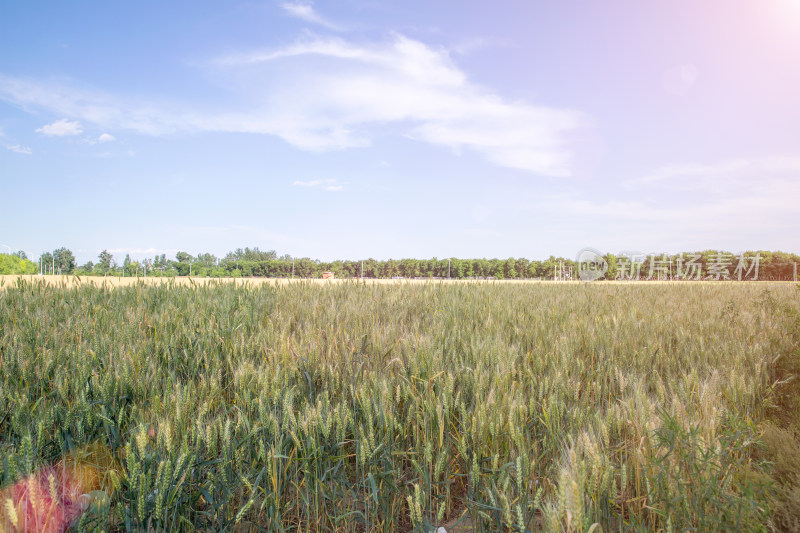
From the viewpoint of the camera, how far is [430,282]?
7.27 meters

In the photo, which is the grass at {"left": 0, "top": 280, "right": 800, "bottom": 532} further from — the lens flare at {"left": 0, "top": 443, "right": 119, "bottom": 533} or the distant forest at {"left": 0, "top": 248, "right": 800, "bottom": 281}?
the distant forest at {"left": 0, "top": 248, "right": 800, "bottom": 281}

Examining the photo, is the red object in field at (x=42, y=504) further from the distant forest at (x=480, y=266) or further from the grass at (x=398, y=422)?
the distant forest at (x=480, y=266)

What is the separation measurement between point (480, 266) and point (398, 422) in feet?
158

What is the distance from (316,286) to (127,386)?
4.30 m

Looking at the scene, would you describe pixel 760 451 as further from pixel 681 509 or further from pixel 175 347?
pixel 175 347

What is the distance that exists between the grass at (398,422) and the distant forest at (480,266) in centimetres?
1258

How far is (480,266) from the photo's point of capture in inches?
1935

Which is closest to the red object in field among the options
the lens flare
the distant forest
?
the lens flare

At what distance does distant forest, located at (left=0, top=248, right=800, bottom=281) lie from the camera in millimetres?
28375

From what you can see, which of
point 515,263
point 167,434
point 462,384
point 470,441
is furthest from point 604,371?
point 515,263

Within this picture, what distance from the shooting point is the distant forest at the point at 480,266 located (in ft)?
93.1

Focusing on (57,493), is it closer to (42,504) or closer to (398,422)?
(42,504)

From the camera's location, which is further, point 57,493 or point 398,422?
point 398,422

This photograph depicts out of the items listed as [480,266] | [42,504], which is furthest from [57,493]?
[480,266]
